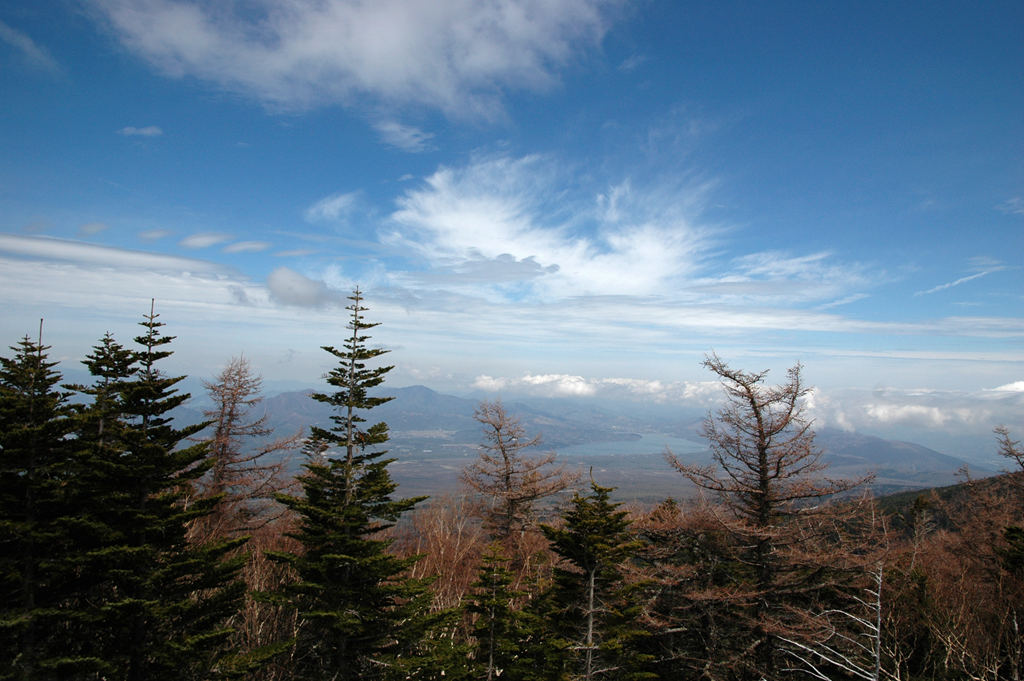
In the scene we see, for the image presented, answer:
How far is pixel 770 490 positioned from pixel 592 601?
6.50 m

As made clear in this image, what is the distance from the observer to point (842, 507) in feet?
48.0

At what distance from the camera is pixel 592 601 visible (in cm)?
1327

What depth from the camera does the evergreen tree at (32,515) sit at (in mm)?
9922

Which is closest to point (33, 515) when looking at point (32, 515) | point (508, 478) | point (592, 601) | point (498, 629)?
point (32, 515)

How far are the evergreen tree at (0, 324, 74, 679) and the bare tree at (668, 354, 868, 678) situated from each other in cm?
1645

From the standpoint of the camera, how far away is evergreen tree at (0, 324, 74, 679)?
992 cm

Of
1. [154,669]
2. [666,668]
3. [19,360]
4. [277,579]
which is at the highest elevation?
[19,360]

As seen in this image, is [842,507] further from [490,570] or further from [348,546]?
[348,546]

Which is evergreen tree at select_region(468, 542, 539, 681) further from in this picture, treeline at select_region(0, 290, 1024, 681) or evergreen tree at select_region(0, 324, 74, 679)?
evergreen tree at select_region(0, 324, 74, 679)

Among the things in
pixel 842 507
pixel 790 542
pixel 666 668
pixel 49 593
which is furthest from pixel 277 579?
pixel 842 507

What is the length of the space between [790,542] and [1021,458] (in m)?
18.8

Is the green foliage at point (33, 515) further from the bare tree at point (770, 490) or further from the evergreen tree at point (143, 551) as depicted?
the bare tree at point (770, 490)

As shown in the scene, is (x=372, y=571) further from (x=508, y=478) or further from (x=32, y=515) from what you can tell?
(x=508, y=478)

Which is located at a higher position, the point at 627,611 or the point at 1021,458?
the point at 1021,458
